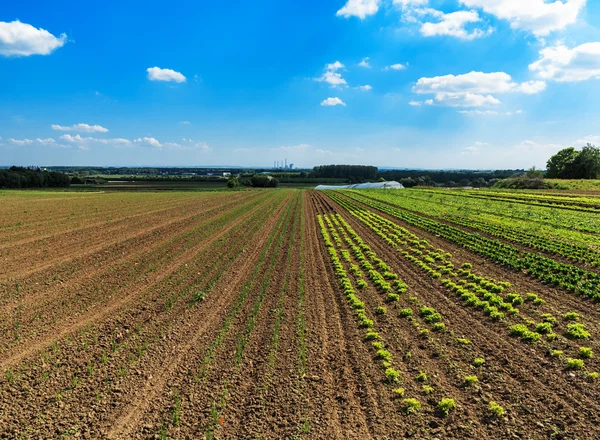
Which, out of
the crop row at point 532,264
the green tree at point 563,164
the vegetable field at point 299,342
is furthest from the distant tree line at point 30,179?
the green tree at point 563,164

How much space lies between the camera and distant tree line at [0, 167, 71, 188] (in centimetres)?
8638

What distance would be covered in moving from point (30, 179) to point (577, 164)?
149 metres

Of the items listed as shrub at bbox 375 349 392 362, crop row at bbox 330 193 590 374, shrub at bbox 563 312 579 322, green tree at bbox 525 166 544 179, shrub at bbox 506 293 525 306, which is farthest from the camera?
green tree at bbox 525 166 544 179

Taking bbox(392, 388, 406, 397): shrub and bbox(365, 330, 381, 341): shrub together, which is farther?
bbox(365, 330, 381, 341): shrub

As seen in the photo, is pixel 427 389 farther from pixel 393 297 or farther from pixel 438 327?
pixel 393 297

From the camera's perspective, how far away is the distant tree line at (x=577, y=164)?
91.6 m

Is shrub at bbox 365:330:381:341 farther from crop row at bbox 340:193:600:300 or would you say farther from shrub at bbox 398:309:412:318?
crop row at bbox 340:193:600:300

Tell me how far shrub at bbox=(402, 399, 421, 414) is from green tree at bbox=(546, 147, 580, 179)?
117m

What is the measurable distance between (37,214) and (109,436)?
111ft

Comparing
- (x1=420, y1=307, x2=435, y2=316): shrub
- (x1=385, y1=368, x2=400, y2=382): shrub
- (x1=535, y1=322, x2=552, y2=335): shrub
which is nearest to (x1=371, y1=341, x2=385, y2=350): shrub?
(x1=385, y1=368, x2=400, y2=382): shrub

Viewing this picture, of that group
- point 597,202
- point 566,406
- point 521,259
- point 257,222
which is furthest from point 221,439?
point 597,202

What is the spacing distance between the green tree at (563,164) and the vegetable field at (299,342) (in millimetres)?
99405

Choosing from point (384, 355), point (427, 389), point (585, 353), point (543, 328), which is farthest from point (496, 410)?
point (543, 328)

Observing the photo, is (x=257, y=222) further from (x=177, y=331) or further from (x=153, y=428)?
(x=153, y=428)
